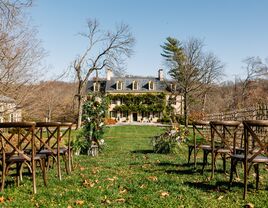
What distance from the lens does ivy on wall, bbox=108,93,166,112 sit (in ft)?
186

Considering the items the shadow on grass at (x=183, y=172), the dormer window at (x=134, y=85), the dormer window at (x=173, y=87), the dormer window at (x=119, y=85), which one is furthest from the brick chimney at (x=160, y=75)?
the shadow on grass at (x=183, y=172)

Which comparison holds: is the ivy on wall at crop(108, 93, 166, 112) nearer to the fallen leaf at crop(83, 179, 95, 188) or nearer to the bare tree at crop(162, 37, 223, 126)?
the bare tree at crop(162, 37, 223, 126)

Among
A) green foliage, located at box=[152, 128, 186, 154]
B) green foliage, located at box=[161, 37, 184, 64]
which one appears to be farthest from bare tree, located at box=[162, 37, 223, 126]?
green foliage, located at box=[152, 128, 186, 154]

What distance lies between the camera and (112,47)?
42.8 m

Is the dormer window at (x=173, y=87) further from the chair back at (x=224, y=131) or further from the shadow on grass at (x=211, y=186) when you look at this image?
the shadow on grass at (x=211, y=186)

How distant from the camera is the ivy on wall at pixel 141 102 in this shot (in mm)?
56594

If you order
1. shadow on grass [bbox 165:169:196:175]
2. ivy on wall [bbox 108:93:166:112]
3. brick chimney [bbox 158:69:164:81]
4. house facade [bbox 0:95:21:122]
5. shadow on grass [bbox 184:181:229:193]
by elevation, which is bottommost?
shadow on grass [bbox 165:169:196:175]

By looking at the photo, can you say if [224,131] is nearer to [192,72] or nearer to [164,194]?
[164,194]

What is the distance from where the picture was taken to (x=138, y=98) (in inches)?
2266

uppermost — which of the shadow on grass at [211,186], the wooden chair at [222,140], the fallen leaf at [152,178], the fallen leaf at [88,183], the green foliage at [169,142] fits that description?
the wooden chair at [222,140]

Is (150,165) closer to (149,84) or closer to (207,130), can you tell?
(207,130)

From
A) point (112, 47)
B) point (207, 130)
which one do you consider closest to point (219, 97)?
point (112, 47)

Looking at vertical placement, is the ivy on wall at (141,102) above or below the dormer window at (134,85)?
below

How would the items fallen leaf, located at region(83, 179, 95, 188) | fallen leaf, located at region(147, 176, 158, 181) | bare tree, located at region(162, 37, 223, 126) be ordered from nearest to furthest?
fallen leaf, located at region(83, 179, 95, 188) < fallen leaf, located at region(147, 176, 158, 181) < bare tree, located at region(162, 37, 223, 126)
